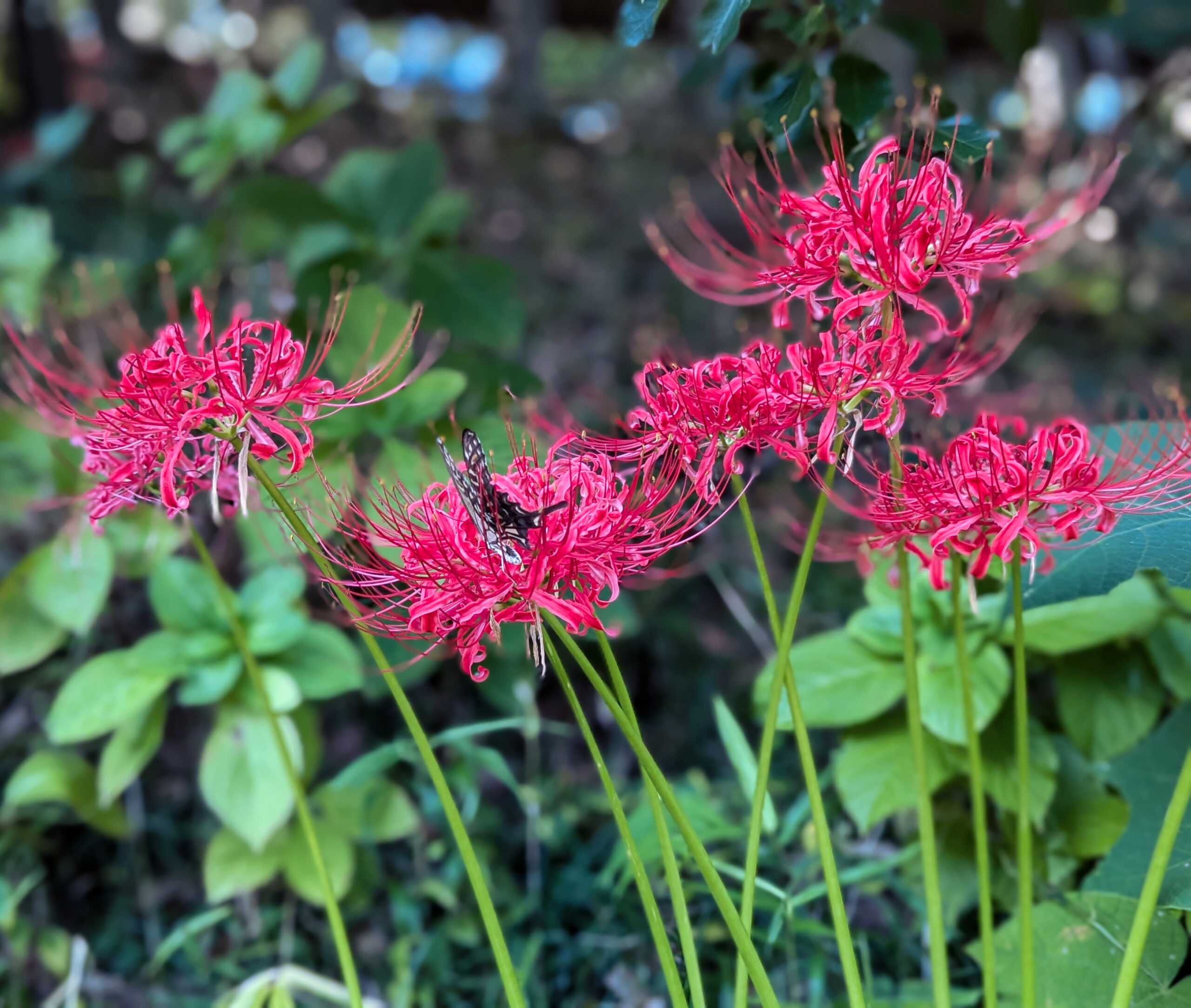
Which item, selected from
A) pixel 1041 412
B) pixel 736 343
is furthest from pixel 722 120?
pixel 1041 412

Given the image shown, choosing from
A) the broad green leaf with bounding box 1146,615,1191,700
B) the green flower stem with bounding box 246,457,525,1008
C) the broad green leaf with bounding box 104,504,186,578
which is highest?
the broad green leaf with bounding box 104,504,186,578

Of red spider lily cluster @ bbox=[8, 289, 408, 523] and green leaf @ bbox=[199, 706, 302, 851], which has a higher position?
red spider lily cluster @ bbox=[8, 289, 408, 523]

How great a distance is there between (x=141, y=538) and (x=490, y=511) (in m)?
0.93

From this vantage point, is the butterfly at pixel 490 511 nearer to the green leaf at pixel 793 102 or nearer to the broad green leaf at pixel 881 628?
the green leaf at pixel 793 102

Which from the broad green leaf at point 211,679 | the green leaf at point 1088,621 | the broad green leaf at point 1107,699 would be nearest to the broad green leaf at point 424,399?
the broad green leaf at point 211,679

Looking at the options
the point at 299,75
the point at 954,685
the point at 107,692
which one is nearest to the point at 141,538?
the point at 107,692

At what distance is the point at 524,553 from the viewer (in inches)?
21.7

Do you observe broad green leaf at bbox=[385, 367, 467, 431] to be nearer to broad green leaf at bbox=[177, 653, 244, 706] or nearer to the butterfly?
broad green leaf at bbox=[177, 653, 244, 706]

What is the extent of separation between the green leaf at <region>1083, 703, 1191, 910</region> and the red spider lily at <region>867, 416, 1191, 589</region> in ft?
0.96

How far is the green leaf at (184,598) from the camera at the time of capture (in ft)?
3.79

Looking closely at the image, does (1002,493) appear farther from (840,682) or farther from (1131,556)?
(840,682)

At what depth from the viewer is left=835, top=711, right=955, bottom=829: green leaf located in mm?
1004

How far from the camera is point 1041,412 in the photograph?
7.84 ft

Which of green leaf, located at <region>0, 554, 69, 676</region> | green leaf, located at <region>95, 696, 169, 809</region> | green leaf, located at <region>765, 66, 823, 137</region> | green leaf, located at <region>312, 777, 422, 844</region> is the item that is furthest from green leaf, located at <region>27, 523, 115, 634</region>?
green leaf, located at <region>765, 66, 823, 137</region>
